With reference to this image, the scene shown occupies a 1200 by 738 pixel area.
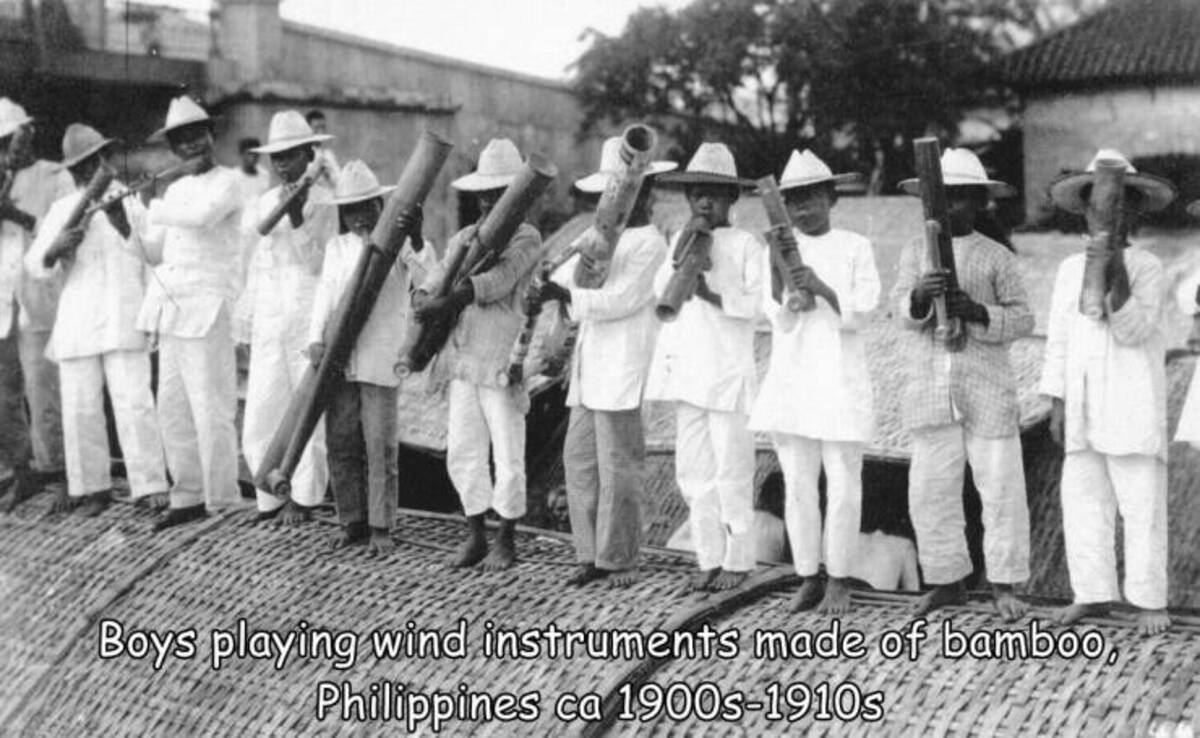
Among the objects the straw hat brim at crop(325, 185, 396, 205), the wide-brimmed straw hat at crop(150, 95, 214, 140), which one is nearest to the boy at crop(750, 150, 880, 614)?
the straw hat brim at crop(325, 185, 396, 205)

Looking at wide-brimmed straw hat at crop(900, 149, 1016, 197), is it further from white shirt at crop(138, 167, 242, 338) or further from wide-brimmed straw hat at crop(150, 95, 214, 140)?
wide-brimmed straw hat at crop(150, 95, 214, 140)

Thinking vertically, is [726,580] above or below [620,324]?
below

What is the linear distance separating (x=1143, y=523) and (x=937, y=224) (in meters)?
1.20

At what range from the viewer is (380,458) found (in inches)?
279

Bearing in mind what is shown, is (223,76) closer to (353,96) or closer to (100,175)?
(353,96)

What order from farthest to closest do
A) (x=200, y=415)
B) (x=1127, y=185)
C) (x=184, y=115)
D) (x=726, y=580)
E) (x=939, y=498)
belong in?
(x=200, y=415)
(x=184, y=115)
(x=726, y=580)
(x=939, y=498)
(x=1127, y=185)

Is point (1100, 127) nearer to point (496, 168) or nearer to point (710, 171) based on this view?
point (496, 168)

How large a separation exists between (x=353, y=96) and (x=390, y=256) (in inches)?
330

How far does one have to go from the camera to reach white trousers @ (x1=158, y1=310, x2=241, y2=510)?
776cm

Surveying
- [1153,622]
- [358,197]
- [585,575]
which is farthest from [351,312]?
[1153,622]

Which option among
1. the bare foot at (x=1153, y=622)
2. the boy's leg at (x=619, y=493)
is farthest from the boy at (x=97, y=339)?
the bare foot at (x=1153, y=622)

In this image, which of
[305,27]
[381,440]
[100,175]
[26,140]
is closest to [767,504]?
[381,440]

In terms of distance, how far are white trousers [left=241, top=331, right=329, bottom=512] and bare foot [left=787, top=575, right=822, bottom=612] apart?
2604 millimetres

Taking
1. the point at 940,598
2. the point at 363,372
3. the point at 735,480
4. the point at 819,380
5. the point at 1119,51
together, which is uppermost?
the point at 1119,51
